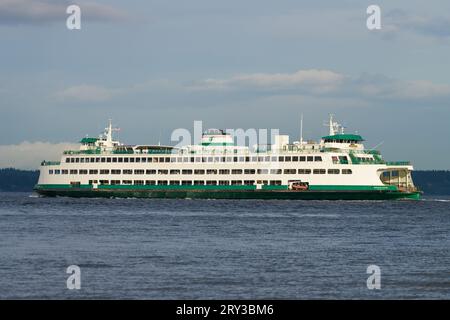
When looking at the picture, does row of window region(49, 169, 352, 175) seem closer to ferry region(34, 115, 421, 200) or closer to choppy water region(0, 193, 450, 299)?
ferry region(34, 115, 421, 200)

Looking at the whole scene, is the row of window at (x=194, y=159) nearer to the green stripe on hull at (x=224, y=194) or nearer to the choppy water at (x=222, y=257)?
the green stripe on hull at (x=224, y=194)

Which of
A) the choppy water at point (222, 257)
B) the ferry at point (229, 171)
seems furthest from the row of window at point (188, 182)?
Answer: the choppy water at point (222, 257)

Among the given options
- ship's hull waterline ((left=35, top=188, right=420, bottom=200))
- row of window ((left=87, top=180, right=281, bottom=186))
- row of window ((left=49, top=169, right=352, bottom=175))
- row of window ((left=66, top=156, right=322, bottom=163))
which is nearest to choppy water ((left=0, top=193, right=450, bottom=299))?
ship's hull waterline ((left=35, top=188, right=420, bottom=200))

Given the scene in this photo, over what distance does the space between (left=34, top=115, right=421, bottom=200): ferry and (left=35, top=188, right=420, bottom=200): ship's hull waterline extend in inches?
4.4

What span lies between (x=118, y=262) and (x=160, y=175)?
75.7 meters

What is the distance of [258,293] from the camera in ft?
105

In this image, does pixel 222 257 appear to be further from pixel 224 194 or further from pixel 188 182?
pixel 188 182

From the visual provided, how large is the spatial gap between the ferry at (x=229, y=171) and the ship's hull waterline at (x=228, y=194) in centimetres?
11

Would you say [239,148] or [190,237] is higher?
[239,148]

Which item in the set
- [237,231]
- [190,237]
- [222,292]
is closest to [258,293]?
[222,292]

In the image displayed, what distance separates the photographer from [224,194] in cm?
11225

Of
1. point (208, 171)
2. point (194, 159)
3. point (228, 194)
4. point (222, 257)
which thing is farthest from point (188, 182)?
point (222, 257)

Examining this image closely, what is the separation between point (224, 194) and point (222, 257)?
228 feet
